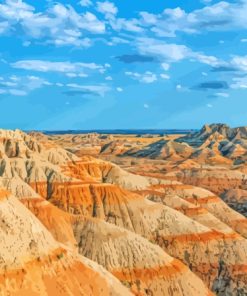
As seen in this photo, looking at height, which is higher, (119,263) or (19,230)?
(19,230)

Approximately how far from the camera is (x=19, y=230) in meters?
49.0

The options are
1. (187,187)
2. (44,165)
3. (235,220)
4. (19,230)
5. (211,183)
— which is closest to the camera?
(19,230)

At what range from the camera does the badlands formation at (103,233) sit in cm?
4844

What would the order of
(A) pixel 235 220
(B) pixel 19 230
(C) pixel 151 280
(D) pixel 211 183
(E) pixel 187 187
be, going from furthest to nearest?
(D) pixel 211 183
(E) pixel 187 187
(A) pixel 235 220
(C) pixel 151 280
(B) pixel 19 230

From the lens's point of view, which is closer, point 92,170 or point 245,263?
point 245,263

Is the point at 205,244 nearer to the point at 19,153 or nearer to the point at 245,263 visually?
the point at 245,263

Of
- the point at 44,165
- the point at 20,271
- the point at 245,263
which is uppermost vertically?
the point at 44,165

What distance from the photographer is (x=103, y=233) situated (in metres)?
73.2

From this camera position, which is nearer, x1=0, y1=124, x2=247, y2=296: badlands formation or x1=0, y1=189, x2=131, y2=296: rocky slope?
x1=0, y1=189, x2=131, y2=296: rocky slope

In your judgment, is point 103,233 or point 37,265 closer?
point 37,265

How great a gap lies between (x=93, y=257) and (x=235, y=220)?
57474 mm

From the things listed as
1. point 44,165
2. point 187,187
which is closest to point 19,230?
point 44,165

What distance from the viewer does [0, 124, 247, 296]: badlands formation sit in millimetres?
48438

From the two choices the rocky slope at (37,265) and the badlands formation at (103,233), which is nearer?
the rocky slope at (37,265)
